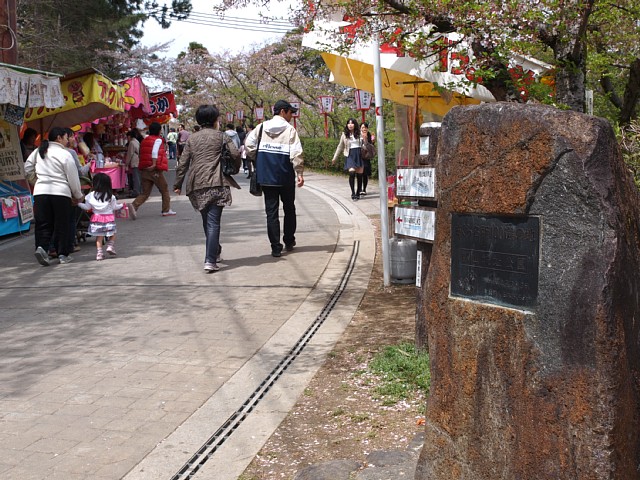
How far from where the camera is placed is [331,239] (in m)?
11.6

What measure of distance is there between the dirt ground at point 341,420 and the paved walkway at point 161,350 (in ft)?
0.39

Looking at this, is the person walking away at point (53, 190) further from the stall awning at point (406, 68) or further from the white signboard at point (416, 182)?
the white signboard at point (416, 182)

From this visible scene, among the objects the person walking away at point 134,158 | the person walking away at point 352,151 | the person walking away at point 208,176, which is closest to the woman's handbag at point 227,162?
the person walking away at point 208,176

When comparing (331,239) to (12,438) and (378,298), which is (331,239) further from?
(12,438)

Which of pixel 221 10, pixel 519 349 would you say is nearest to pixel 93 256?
pixel 221 10

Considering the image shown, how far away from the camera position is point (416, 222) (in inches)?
229

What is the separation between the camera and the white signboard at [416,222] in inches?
222

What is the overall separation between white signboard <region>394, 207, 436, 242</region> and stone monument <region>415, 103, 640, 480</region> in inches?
80.5

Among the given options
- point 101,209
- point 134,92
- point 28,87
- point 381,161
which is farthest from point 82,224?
point 134,92

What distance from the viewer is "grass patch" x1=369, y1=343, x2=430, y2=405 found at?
5039 mm

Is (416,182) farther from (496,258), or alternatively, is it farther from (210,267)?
(210,267)

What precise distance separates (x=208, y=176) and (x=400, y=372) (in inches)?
168

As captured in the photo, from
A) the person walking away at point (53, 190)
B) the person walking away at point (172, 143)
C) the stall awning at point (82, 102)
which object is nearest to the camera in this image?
the person walking away at point (53, 190)

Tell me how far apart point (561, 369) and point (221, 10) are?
5669mm
